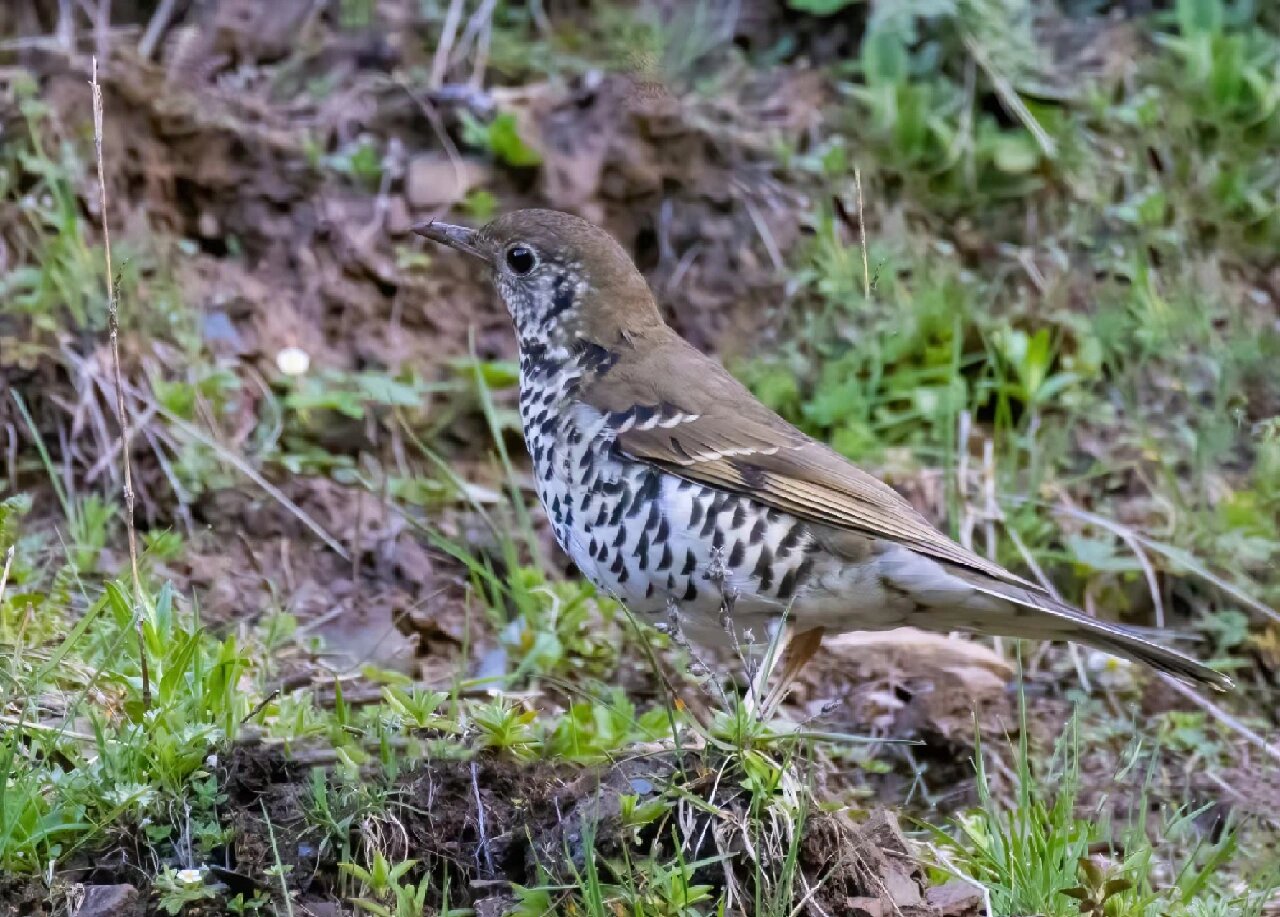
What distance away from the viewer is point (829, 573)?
4.36 metres

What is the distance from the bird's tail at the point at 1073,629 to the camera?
411cm

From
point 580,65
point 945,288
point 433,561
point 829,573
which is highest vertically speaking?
point 580,65

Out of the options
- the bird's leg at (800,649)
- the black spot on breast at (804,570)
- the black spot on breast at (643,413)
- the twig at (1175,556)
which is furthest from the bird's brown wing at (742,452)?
the twig at (1175,556)

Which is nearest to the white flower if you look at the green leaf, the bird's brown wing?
the bird's brown wing

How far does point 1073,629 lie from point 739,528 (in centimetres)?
88

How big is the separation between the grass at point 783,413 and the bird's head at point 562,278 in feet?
2.57

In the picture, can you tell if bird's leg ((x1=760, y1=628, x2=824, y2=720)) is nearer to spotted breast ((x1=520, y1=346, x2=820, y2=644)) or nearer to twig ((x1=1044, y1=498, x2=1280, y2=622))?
spotted breast ((x1=520, y1=346, x2=820, y2=644))

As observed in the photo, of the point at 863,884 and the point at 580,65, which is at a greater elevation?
the point at 580,65

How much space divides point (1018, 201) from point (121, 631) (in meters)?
4.45

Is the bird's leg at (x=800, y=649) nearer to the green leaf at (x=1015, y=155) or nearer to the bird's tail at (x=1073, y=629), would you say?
the bird's tail at (x=1073, y=629)

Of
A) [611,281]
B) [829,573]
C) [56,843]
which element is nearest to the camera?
[56,843]

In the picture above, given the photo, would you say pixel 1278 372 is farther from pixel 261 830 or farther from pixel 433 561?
pixel 261 830

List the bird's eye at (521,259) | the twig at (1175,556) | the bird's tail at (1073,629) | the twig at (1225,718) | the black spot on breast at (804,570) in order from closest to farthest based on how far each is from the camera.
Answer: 1. the bird's tail at (1073,629)
2. the black spot on breast at (804,570)
3. the twig at (1225,718)
4. the bird's eye at (521,259)
5. the twig at (1175,556)

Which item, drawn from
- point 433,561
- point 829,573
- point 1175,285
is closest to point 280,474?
point 433,561
